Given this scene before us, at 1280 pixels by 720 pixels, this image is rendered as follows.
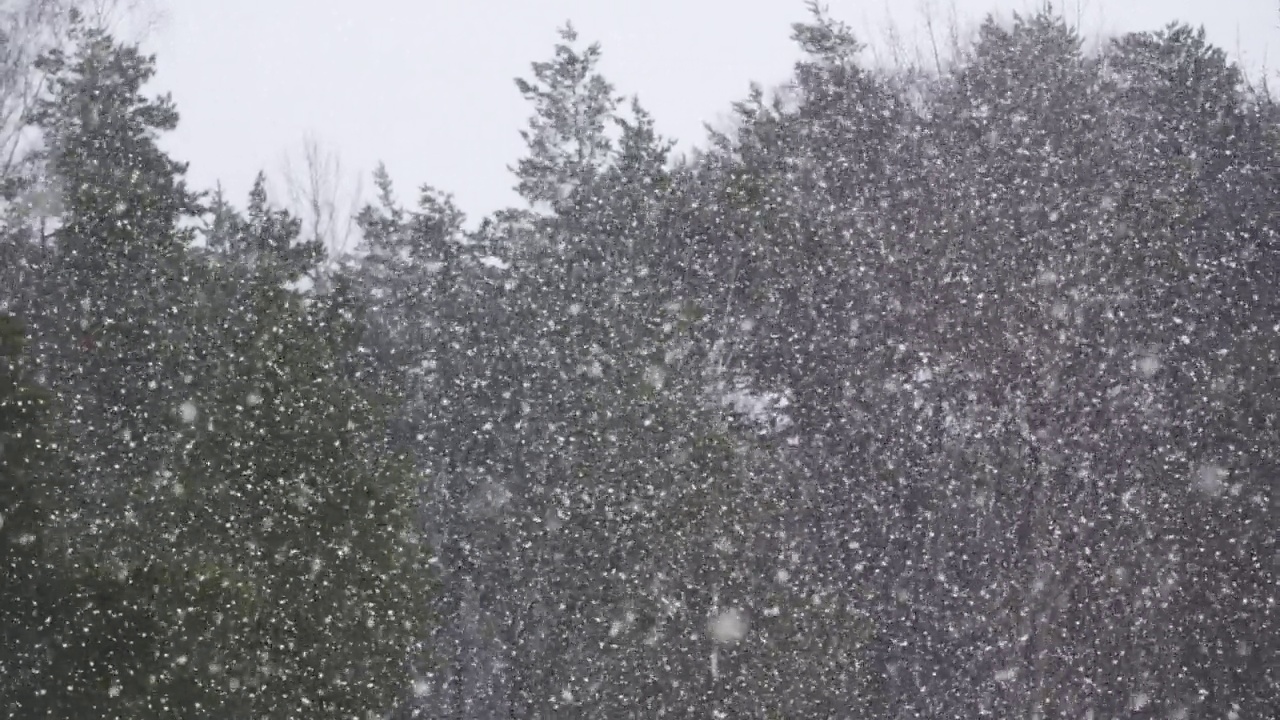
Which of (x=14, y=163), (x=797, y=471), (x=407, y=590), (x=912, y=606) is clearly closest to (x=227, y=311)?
(x=407, y=590)

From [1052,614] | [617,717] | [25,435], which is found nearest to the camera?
[25,435]

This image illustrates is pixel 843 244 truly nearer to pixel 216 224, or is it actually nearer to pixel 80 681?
pixel 216 224

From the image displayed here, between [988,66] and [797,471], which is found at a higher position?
[988,66]

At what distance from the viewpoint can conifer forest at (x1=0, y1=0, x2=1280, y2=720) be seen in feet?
45.5

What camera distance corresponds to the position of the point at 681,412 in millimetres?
14961

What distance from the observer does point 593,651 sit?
51.6 feet

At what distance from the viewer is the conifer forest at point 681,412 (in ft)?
45.5

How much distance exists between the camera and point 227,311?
51.6ft

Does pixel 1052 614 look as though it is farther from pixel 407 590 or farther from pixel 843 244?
pixel 407 590

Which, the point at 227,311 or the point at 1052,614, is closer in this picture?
the point at 227,311

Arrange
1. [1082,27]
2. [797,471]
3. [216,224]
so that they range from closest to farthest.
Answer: [797,471] → [216,224] → [1082,27]

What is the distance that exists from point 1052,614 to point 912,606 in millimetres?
2267

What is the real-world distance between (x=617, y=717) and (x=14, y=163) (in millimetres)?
13891

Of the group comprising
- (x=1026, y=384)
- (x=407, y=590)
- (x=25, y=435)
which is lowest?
(x=25, y=435)
